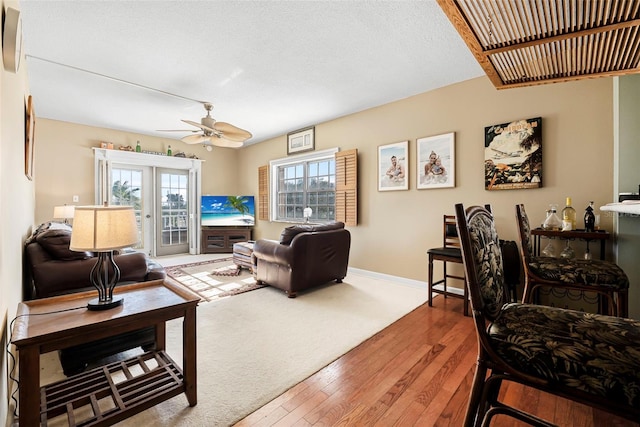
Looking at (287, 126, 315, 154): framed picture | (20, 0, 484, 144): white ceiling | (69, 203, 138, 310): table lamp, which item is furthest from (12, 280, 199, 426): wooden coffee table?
(287, 126, 315, 154): framed picture

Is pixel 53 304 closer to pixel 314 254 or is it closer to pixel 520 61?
pixel 314 254

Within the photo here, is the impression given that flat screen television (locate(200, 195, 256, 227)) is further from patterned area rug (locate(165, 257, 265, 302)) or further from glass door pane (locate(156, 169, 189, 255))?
patterned area rug (locate(165, 257, 265, 302))

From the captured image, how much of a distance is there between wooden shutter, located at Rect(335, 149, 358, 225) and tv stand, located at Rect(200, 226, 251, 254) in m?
2.79

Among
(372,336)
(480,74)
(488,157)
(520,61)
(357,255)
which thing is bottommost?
(372,336)

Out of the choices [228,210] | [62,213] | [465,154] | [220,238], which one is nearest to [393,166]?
[465,154]

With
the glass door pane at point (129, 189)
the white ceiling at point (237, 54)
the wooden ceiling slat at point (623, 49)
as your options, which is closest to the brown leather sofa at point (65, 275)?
the white ceiling at point (237, 54)

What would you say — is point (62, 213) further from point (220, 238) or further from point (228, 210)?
point (228, 210)

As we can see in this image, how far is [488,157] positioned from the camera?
303 cm

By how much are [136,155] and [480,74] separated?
19.6ft

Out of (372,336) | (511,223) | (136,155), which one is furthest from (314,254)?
(136,155)

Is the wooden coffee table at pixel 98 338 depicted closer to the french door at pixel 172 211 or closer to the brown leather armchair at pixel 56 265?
the brown leather armchair at pixel 56 265

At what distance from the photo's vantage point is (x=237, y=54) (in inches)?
105

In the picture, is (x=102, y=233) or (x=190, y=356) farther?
(x=190, y=356)

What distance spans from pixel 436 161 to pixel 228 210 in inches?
184
